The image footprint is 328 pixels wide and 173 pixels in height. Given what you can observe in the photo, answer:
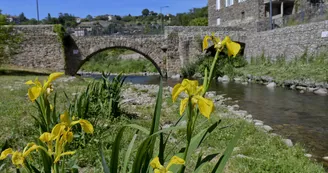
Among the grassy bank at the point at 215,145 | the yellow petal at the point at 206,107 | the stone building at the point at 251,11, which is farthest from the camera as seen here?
the stone building at the point at 251,11

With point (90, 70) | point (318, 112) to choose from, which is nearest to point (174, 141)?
point (318, 112)

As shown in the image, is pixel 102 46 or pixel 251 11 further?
pixel 251 11

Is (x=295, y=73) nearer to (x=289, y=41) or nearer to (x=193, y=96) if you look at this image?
(x=289, y=41)

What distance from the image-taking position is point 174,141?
4.48 m

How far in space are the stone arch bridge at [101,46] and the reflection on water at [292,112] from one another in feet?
31.1

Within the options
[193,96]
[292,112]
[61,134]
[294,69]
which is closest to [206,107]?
[193,96]

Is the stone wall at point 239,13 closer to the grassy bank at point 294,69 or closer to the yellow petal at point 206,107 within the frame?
the grassy bank at point 294,69

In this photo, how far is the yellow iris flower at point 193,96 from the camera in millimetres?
1006

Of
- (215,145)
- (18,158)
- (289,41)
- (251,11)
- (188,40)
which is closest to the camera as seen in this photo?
(18,158)

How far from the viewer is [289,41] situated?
17422mm

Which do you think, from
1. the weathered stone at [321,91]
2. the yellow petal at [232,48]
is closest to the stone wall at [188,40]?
the weathered stone at [321,91]

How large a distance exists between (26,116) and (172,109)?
296cm

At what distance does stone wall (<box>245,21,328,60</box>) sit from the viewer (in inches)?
603

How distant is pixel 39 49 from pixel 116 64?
558 inches
